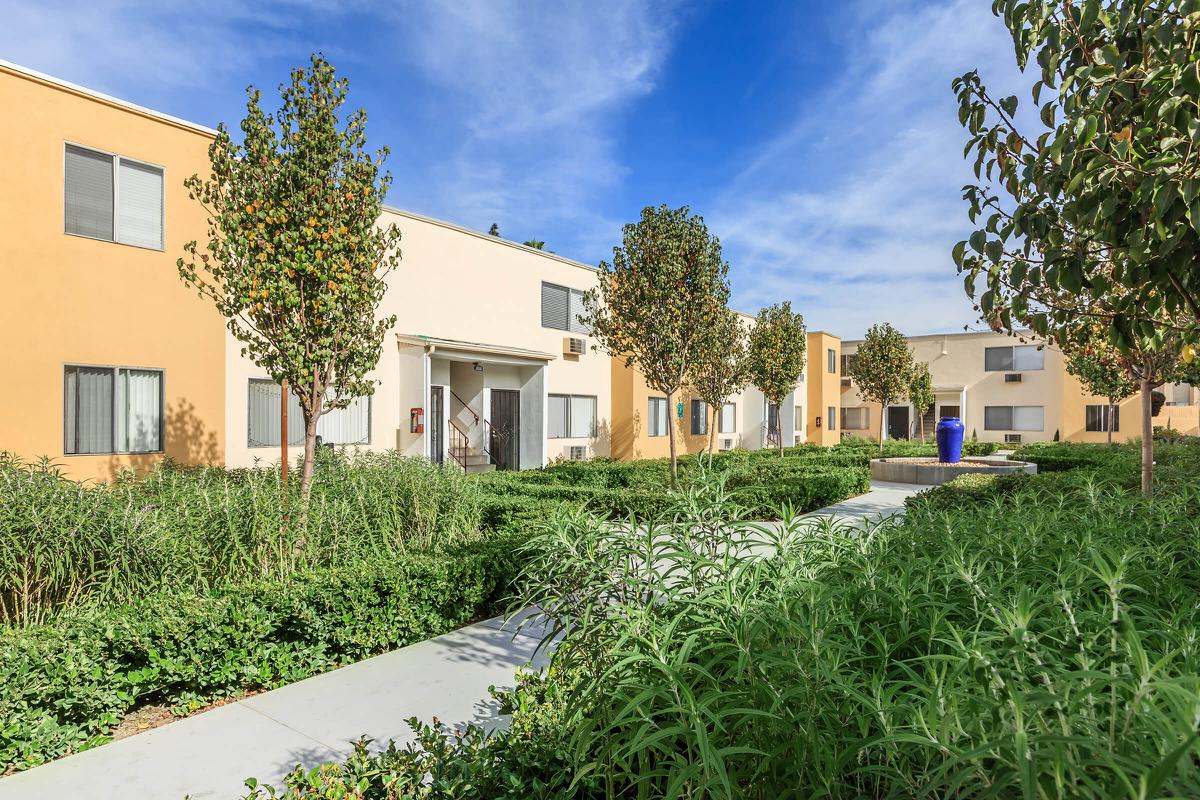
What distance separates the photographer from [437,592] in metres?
5.55

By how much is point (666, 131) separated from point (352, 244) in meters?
7.70

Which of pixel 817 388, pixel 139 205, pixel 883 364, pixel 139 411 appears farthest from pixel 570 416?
pixel 817 388

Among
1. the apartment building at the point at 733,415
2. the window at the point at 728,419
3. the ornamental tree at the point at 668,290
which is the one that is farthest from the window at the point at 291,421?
the window at the point at 728,419

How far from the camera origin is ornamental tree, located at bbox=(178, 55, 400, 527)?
677cm

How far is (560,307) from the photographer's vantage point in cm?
1947

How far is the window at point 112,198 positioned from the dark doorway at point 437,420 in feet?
23.8

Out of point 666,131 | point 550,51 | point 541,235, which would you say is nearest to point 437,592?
point 550,51

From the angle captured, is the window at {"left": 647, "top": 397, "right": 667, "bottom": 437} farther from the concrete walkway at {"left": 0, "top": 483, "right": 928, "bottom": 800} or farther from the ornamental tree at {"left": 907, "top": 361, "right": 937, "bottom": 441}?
the concrete walkway at {"left": 0, "top": 483, "right": 928, "bottom": 800}

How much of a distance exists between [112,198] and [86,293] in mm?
1589

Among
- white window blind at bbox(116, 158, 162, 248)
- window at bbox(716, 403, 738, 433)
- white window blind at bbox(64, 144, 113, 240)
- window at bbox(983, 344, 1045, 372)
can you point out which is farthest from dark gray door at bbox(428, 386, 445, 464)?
window at bbox(983, 344, 1045, 372)

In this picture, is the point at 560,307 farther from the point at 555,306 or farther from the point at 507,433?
the point at 507,433

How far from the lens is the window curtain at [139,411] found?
33.4 feet

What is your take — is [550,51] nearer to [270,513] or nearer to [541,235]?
[270,513]

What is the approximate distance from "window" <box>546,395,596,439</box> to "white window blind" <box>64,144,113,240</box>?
35.9 ft
